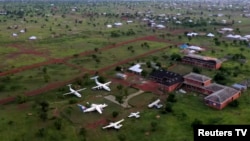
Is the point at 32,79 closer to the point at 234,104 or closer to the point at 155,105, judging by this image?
the point at 155,105

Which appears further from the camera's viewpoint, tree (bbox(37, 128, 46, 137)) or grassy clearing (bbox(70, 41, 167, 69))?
grassy clearing (bbox(70, 41, 167, 69))

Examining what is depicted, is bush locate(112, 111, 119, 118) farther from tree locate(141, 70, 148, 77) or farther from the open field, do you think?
tree locate(141, 70, 148, 77)

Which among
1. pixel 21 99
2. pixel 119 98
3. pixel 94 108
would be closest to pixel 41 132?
pixel 94 108

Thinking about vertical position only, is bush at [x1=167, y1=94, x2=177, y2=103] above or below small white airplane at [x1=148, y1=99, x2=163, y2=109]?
above

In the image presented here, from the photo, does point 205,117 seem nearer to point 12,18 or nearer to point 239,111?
point 239,111

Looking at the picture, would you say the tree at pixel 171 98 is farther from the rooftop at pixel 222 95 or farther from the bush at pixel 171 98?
the rooftop at pixel 222 95

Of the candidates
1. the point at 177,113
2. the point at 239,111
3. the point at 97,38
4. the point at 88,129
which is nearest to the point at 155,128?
the point at 177,113

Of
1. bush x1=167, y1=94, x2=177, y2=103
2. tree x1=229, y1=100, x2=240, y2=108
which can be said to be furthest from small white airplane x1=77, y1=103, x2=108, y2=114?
tree x1=229, y1=100, x2=240, y2=108

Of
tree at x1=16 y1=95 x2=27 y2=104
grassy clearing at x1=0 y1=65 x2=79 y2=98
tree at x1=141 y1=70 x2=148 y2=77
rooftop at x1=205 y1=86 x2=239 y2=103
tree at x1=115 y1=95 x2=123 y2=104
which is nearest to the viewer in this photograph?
rooftop at x1=205 y1=86 x2=239 y2=103

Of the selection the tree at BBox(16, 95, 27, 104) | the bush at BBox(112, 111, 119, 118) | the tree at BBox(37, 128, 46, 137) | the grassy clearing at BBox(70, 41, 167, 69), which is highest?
the grassy clearing at BBox(70, 41, 167, 69)
